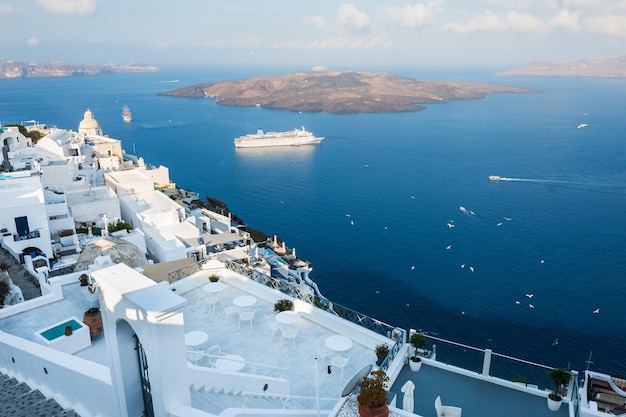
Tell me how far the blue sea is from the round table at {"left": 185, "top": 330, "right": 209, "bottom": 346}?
59.4 feet

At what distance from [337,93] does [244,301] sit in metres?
142

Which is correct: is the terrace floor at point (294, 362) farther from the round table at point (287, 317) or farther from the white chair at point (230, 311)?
the round table at point (287, 317)

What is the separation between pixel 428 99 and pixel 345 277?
127744 mm

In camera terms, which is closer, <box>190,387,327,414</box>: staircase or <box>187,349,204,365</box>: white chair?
<box>190,387,327,414</box>: staircase

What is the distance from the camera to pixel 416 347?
31.4ft

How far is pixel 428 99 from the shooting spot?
5846 inches

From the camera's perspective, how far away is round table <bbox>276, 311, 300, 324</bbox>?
11242mm

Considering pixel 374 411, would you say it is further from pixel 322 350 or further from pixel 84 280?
pixel 84 280

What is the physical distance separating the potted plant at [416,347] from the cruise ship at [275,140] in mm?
70795

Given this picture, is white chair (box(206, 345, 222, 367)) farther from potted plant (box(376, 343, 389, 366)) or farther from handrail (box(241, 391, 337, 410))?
potted plant (box(376, 343, 389, 366))

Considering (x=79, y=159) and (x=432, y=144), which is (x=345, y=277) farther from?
(x=432, y=144)

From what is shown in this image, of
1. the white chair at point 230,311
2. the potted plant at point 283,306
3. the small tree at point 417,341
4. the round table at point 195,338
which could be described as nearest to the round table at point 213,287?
the white chair at point 230,311

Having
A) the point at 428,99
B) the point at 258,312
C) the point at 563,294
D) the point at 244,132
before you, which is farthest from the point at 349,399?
the point at 428,99

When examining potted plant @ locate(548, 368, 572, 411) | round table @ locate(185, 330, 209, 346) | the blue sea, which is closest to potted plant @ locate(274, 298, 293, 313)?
round table @ locate(185, 330, 209, 346)
